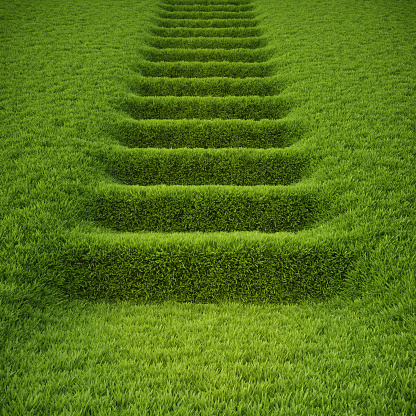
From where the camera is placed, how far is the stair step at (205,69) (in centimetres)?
676

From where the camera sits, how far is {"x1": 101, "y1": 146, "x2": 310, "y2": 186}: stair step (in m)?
4.09

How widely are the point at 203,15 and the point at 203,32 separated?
5.79 ft

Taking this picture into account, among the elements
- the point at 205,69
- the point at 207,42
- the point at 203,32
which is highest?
the point at 203,32

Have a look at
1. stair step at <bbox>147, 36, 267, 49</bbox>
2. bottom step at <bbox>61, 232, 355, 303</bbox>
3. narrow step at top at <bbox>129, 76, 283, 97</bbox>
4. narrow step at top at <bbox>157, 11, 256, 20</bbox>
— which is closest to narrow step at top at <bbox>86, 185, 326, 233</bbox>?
bottom step at <bbox>61, 232, 355, 303</bbox>

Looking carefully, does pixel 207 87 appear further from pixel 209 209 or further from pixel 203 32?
pixel 203 32

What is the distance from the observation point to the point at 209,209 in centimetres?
347

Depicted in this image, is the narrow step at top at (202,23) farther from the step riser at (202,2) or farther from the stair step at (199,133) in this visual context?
the stair step at (199,133)

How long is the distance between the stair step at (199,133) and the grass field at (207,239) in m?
0.03

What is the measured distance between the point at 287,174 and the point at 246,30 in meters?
6.82

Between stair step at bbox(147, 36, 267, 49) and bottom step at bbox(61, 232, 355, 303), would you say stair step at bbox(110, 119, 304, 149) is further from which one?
stair step at bbox(147, 36, 267, 49)

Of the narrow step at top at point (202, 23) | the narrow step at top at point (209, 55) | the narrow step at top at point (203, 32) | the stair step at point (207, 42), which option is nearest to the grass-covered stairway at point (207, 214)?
the narrow step at top at point (209, 55)

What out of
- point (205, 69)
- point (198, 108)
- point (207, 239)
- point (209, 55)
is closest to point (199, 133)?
point (198, 108)

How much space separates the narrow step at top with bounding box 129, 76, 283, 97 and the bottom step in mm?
3994

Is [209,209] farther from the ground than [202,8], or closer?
closer
